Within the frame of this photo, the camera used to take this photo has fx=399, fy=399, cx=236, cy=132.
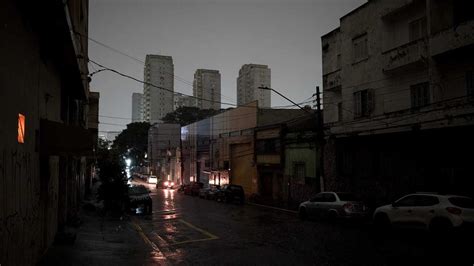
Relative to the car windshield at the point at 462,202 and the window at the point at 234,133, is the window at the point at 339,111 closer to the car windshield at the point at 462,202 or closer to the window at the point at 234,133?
the car windshield at the point at 462,202

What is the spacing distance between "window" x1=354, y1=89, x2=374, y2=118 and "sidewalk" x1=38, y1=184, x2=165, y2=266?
1430cm

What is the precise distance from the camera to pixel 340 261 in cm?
1060

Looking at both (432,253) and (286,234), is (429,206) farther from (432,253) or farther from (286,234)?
(286,234)

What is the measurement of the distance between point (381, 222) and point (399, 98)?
776 cm

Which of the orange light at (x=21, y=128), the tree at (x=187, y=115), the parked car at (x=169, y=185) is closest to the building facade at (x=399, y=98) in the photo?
the orange light at (x=21, y=128)

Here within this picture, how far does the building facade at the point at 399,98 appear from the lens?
17734mm

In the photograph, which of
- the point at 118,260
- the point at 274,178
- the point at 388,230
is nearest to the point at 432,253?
the point at 388,230

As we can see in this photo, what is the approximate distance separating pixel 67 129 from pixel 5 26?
4677 mm

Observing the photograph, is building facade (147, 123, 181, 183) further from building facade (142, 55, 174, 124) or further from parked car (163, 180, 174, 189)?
building facade (142, 55, 174, 124)

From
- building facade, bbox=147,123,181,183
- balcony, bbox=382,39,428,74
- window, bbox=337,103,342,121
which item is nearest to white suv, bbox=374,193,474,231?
balcony, bbox=382,39,428,74

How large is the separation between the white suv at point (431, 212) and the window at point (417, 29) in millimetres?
9523

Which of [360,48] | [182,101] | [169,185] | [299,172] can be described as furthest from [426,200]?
[182,101]

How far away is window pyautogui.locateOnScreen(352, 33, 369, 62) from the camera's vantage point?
23.7 metres

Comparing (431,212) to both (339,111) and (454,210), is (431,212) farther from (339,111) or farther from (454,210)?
(339,111)
